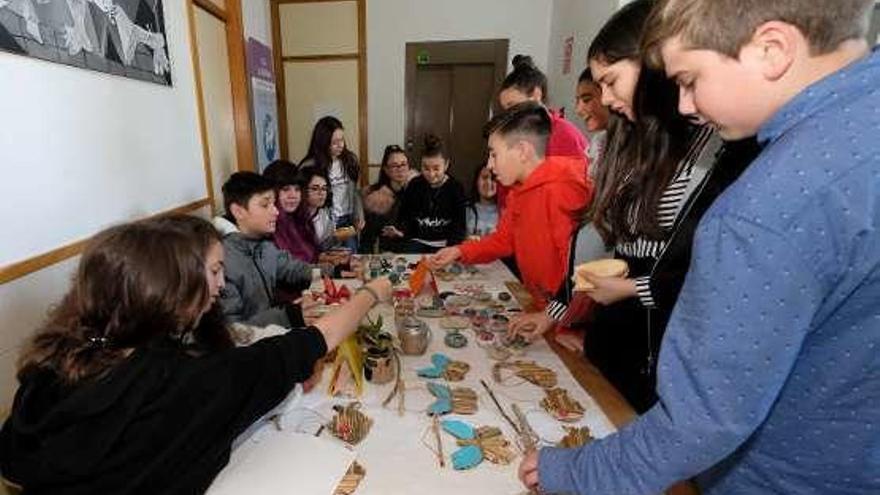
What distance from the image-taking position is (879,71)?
0.42m

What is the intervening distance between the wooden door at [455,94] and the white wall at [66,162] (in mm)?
2522

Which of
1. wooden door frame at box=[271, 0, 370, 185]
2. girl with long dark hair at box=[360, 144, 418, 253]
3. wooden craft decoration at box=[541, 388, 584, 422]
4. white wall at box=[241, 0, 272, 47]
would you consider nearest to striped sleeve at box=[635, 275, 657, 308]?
wooden craft decoration at box=[541, 388, 584, 422]

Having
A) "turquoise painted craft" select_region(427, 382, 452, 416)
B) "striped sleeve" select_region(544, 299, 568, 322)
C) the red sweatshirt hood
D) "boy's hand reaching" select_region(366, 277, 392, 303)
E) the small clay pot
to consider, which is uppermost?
the red sweatshirt hood

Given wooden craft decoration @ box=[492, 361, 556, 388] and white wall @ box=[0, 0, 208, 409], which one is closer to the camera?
wooden craft decoration @ box=[492, 361, 556, 388]

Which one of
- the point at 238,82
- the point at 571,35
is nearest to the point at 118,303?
the point at 238,82

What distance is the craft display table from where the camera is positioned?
2.52ft

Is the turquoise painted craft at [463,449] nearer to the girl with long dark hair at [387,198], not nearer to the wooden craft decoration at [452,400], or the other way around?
the wooden craft decoration at [452,400]

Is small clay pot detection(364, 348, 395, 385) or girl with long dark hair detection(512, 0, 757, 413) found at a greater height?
girl with long dark hair detection(512, 0, 757, 413)

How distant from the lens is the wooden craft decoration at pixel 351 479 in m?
0.75

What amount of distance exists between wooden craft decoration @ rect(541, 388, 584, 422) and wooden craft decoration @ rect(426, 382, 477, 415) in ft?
0.51

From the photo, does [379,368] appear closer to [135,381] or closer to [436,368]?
[436,368]

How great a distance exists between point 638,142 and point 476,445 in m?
0.81

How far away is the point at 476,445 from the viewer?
855 millimetres

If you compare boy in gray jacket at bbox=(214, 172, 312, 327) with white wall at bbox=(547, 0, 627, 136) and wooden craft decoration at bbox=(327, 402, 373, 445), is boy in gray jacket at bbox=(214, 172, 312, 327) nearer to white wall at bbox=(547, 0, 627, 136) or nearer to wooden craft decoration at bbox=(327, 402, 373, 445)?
wooden craft decoration at bbox=(327, 402, 373, 445)
